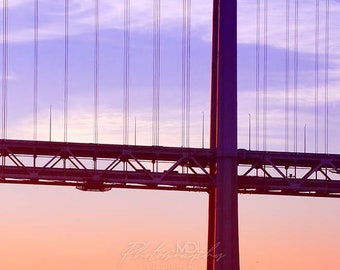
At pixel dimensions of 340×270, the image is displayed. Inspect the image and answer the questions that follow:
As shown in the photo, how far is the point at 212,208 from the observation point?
103 meters

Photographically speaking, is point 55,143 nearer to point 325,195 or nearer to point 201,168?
point 201,168

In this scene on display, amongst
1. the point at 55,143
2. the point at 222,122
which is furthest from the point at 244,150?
the point at 55,143

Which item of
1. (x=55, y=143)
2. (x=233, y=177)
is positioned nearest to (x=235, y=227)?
(x=233, y=177)

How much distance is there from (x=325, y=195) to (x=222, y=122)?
7.21 meters

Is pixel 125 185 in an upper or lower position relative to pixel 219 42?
lower

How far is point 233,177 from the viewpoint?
99938 millimetres

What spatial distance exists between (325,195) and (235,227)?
7224 millimetres

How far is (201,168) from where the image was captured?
10119 centimetres

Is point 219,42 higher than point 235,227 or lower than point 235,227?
higher

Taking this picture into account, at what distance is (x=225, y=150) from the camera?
100m

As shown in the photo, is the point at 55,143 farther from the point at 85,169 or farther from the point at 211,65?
the point at 211,65

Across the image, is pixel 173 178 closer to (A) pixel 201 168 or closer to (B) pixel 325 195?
(A) pixel 201 168

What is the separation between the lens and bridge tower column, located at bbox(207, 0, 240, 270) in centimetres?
9888

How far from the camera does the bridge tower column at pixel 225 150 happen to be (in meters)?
98.9
